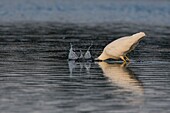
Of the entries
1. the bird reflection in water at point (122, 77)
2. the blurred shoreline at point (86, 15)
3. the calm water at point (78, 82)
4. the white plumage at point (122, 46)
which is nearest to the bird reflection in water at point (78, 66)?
the calm water at point (78, 82)

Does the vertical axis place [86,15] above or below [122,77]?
above

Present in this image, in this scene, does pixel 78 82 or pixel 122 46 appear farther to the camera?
pixel 122 46

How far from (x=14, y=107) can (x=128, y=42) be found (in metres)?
9.38

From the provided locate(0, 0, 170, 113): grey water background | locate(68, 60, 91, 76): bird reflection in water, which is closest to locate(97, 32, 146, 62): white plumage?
locate(0, 0, 170, 113): grey water background

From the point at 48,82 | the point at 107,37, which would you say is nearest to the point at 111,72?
the point at 48,82

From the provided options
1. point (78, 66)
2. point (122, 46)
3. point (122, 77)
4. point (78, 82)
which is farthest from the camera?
point (122, 46)

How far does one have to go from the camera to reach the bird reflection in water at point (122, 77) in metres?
19.8

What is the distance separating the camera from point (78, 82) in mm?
20844

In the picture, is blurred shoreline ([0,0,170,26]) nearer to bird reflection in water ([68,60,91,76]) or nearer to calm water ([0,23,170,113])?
calm water ([0,23,170,113])

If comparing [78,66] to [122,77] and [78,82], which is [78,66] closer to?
[122,77]

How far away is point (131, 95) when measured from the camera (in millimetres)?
18531

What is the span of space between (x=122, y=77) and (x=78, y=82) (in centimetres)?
177

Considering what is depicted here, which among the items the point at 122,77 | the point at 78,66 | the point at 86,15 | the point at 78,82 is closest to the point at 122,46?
the point at 78,66

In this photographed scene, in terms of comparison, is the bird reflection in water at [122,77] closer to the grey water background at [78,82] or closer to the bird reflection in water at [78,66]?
the grey water background at [78,82]
